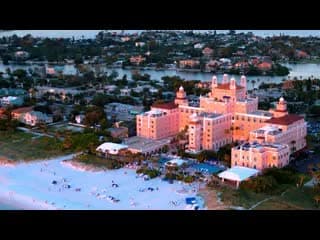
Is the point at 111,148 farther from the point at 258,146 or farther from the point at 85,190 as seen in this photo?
the point at 258,146

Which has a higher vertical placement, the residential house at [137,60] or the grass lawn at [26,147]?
the residential house at [137,60]

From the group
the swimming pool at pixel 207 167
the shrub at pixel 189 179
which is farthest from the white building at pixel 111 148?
the shrub at pixel 189 179

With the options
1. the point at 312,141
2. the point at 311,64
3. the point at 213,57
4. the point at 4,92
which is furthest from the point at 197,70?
the point at 312,141

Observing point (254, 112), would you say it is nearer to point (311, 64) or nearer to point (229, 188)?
point (229, 188)

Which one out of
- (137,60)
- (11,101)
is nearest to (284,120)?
(11,101)

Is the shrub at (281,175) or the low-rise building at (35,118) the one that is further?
the low-rise building at (35,118)

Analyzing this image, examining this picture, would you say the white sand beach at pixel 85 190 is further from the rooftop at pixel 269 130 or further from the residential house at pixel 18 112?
the residential house at pixel 18 112
